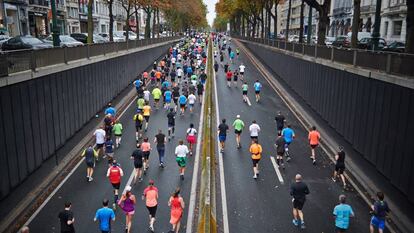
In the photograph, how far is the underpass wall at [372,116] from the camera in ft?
43.3

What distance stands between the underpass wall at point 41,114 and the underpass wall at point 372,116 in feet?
44.0

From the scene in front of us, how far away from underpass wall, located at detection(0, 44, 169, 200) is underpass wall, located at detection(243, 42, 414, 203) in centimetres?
1340

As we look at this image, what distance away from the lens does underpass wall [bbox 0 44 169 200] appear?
43.6 feet

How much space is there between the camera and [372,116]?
1636 cm

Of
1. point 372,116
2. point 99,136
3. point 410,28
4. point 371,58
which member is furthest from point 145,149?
point 410,28

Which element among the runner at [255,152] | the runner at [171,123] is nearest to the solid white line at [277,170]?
the runner at [255,152]

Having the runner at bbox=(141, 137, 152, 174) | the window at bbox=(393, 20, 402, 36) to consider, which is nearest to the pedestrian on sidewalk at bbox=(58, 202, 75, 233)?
the runner at bbox=(141, 137, 152, 174)

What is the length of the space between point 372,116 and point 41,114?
13901 mm

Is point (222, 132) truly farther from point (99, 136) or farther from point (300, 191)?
point (300, 191)

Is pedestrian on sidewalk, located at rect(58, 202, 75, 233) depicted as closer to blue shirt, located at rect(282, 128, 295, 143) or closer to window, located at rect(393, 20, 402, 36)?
blue shirt, located at rect(282, 128, 295, 143)

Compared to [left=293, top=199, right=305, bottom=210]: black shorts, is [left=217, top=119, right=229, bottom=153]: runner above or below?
above

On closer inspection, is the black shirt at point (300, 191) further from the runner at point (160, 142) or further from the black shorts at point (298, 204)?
the runner at point (160, 142)

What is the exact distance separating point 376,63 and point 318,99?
9.27m

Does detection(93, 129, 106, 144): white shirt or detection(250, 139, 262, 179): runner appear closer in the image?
detection(250, 139, 262, 179): runner
